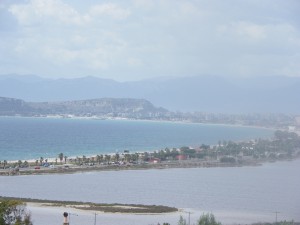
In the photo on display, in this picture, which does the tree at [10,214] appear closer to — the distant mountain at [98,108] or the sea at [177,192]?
the sea at [177,192]

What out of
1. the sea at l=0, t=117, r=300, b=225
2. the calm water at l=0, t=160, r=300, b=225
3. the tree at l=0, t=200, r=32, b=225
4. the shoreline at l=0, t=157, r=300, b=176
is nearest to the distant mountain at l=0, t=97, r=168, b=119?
the shoreline at l=0, t=157, r=300, b=176

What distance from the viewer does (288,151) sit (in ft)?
166

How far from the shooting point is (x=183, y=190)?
91.8 feet

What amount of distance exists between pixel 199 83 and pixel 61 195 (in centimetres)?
11092

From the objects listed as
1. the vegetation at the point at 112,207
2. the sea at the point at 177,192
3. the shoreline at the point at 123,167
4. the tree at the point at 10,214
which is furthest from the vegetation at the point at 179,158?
the tree at the point at 10,214

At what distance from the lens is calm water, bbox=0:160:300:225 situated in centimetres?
2192

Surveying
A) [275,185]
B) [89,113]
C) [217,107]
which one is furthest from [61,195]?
[89,113]

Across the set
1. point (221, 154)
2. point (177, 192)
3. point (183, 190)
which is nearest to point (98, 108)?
point (221, 154)

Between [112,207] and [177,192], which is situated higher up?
[177,192]

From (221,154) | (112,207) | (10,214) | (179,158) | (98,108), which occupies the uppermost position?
(98,108)

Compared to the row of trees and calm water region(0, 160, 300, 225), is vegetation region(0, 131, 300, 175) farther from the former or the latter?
calm water region(0, 160, 300, 225)

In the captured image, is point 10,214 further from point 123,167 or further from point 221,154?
point 221,154

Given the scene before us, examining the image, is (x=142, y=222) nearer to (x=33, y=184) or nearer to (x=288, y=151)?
(x=33, y=184)

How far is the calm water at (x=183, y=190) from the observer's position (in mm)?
21922
